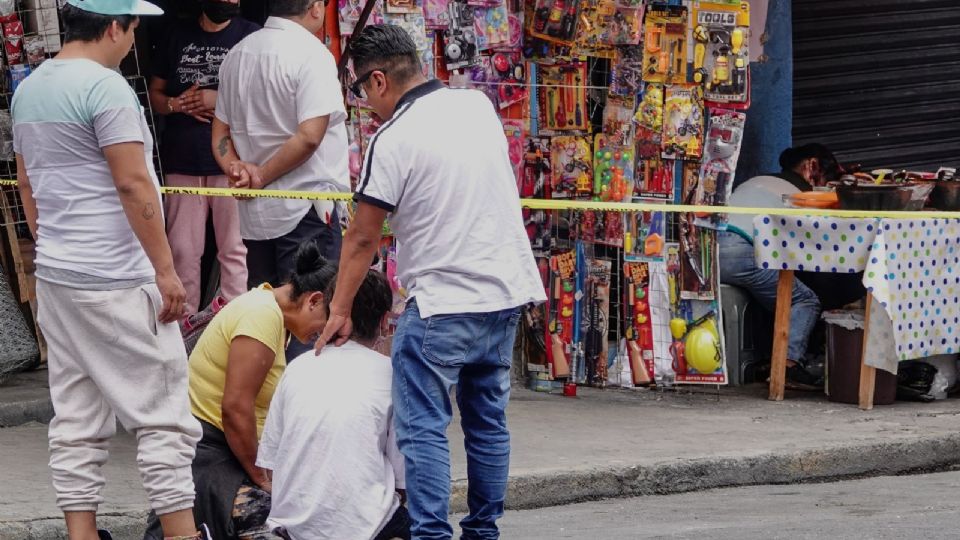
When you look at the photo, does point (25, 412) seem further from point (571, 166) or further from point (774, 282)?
point (774, 282)

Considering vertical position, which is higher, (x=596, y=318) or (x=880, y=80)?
(x=880, y=80)

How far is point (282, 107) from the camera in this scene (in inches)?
259

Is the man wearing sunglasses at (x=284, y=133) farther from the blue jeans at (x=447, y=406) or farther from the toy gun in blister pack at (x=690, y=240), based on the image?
the toy gun in blister pack at (x=690, y=240)

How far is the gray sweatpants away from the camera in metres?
5.01

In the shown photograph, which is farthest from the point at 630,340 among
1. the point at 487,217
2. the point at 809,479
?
the point at 487,217

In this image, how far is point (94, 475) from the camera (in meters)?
5.13

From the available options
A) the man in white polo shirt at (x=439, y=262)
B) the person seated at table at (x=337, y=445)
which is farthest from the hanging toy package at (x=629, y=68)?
the person seated at table at (x=337, y=445)

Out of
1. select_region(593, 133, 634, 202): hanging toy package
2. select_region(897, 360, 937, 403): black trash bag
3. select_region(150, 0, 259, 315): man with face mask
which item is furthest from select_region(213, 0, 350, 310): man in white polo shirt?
select_region(897, 360, 937, 403): black trash bag

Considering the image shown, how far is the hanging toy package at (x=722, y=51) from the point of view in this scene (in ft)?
27.8

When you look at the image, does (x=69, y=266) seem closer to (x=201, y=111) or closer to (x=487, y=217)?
(x=487, y=217)

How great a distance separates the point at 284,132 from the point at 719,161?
9.55 feet

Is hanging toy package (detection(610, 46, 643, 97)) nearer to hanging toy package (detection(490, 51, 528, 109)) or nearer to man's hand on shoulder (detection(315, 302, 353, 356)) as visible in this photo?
hanging toy package (detection(490, 51, 528, 109))

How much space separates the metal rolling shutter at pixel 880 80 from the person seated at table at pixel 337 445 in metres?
6.08

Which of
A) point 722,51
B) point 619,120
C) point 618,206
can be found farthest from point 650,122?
point 618,206
